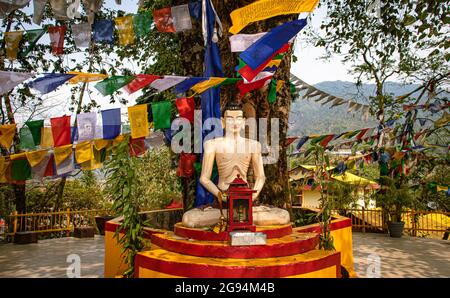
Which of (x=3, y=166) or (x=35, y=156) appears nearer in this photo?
(x=35, y=156)

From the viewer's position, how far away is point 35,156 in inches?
312

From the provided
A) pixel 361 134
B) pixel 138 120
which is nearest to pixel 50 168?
pixel 138 120

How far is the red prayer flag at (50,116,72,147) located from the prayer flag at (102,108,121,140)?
78cm

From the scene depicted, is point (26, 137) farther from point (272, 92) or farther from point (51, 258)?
point (272, 92)

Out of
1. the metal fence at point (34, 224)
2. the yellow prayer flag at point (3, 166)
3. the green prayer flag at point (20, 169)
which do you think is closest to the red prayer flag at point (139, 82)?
the green prayer flag at point (20, 169)

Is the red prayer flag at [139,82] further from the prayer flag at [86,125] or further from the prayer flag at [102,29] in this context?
the prayer flag at [102,29]

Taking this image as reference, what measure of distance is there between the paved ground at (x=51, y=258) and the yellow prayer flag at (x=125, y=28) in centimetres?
490

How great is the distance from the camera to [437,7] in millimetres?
7199

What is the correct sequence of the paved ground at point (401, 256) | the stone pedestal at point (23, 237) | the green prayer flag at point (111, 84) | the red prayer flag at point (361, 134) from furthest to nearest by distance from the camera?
the stone pedestal at point (23, 237) < the red prayer flag at point (361, 134) < the paved ground at point (401, 256) < the green prayer flag at point (111, 84)

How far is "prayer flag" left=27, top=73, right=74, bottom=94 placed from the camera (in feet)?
19.5

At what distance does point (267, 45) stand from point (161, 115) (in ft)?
9.85

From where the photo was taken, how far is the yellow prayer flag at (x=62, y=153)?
7852mm

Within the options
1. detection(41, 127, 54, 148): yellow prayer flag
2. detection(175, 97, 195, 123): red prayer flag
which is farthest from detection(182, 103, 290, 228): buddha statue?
detection(41, 127, 54, 148): yellow prayer flag

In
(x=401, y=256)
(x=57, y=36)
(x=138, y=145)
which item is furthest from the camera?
(x=401, y=256)
